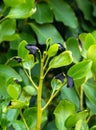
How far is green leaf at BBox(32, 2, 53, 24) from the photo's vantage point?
1373 mm

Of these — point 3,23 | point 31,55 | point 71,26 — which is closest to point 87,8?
point 71,26

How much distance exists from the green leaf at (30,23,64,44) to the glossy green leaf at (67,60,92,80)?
1.36 feet

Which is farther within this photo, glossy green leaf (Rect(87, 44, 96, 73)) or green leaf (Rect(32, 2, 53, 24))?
green leaf (Rect(32, 2, 53, 24))

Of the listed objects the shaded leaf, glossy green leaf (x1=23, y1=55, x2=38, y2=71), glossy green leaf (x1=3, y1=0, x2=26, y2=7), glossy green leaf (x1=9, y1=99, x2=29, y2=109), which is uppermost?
glossy green leaf (x1=3, y1=0, x2=26, y2=7)

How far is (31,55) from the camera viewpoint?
1021 mm

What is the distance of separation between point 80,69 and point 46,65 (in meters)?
0.29

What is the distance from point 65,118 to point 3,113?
168 millimetres

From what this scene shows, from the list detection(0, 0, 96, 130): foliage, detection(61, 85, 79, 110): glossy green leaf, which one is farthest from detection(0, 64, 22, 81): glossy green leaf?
detection(61, 85, 79, 110): glossy green leaf

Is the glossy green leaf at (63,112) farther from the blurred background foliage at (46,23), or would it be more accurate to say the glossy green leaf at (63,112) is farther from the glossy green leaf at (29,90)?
the blurred background foliage at (46,23)

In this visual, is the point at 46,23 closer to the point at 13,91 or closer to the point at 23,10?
the point at 23,10

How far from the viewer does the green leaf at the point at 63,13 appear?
1421 mm

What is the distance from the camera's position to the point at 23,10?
114 cm

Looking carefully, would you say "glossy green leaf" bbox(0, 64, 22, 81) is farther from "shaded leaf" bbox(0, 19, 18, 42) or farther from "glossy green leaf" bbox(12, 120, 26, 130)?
"glossy green leaf" bbox(12, 120, 26, 130)

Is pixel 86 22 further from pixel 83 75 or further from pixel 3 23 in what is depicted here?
pixel 83 75
